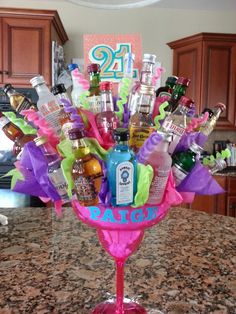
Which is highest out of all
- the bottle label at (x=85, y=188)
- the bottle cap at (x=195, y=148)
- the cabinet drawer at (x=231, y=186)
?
the bottle cap at (x=195, y=148)

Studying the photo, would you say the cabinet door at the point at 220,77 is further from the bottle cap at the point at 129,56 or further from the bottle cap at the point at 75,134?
the bottle cap at the point at 75,134

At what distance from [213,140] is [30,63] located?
193cm

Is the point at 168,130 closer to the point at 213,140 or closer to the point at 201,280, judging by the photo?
the point at 201,280

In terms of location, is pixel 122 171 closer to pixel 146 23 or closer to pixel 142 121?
pixel 142 121

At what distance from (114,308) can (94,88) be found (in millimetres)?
462

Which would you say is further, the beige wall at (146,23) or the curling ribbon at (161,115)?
the beige wall at (146,23)

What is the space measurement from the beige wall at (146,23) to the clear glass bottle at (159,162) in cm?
307

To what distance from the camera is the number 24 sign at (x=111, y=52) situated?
79 centimetres

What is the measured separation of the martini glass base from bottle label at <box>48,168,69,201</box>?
28 centimetres

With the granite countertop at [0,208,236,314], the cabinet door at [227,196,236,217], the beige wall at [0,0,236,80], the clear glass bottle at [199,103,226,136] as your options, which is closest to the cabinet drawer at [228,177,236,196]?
the cabinet door at [227,196,236,217]

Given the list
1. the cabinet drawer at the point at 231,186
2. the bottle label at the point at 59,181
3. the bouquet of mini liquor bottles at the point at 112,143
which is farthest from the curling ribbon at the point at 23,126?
the cabinet drawer at the point at 231,186

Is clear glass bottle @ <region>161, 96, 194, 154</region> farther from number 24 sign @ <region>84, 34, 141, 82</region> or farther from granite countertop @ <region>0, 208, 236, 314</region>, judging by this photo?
granite countertop @ <region>0, 208, 236, 314</region>

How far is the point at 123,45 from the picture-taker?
0.79 metres

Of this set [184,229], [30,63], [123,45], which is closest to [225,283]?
[184,229]
